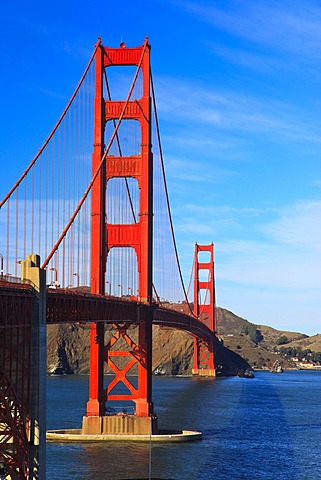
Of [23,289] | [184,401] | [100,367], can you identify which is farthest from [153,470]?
[184,401]

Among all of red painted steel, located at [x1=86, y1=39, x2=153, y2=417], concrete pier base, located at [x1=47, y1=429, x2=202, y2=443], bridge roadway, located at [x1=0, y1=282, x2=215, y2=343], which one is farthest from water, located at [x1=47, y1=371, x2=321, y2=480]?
bridge roadway, located at [x1=0, y1=282, x2=215, y2=343]

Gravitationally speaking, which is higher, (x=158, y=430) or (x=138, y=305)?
(x=138, y=305)

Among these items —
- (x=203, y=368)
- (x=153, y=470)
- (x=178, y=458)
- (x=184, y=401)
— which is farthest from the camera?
(x=203, y=368)

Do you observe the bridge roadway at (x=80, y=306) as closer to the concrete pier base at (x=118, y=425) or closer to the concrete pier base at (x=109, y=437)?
the concrete pier base at (x=118, y=425)

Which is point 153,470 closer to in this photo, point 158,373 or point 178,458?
point 178,458

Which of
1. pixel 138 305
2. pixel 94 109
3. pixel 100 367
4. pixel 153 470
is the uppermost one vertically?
pixel 94 109

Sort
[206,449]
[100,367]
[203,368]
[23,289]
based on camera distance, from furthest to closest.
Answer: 1. [203,368]
2. [100,367]
3. [206,449]
4. [23,289]

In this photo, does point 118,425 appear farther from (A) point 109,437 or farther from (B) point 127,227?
(B) point 127,227

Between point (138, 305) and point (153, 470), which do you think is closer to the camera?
point (153, 470)
